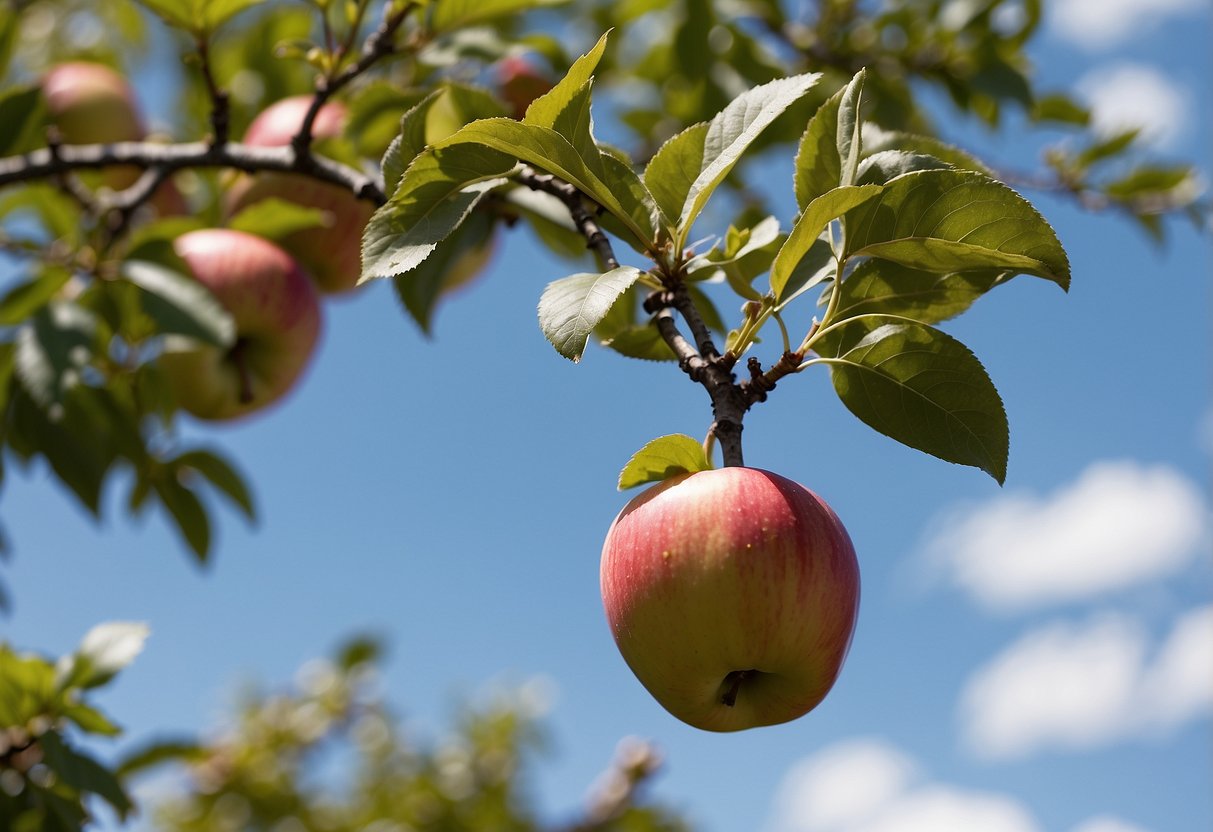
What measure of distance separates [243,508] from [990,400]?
4.36ft

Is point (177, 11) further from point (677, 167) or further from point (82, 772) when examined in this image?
point (82, 772)

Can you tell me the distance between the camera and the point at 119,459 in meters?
1.81

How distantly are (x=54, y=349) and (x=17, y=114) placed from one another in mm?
440

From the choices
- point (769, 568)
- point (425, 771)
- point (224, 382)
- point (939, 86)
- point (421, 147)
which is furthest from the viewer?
point (425, 771)

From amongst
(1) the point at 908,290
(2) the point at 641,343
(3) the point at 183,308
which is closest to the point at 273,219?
(3) the point at 183,308

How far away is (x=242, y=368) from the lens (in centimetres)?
168

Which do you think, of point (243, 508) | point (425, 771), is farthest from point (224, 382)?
point (425, 771)

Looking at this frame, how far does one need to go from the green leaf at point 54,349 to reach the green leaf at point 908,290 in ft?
3.19

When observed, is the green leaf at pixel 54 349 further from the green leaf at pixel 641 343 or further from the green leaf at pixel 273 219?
the green leaf at pixel 641 343

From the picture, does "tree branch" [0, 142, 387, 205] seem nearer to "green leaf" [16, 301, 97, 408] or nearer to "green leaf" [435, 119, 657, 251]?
"green leaf" [16, 301, 97, 408]

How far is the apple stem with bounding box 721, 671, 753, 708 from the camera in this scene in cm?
83

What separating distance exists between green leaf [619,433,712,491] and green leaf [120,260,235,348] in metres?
0.69

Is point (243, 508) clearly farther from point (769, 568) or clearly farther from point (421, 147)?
point (769, 568)

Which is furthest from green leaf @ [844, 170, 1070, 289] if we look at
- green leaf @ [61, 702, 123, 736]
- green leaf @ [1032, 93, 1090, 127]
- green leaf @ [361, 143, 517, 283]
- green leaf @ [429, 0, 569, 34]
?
green leaf @ [1032, 93, 1090, 127]
